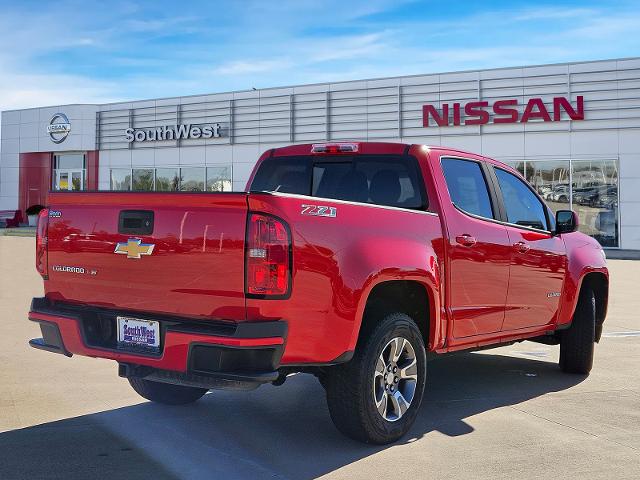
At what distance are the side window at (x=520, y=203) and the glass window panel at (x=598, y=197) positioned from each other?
2119 centimetres

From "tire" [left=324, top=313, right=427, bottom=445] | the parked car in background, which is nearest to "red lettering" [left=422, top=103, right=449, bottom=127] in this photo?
the parked car in background

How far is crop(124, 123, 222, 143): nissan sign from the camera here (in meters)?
35.5

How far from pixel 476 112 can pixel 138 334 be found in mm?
25749

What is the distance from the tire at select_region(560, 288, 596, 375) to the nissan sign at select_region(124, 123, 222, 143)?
29542 mm

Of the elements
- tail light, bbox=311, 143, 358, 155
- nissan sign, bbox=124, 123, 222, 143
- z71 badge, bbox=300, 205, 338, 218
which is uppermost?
nissan sign, bbox=124, 123, 222, 143

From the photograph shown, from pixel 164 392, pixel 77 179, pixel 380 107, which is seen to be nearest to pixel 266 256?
pixel 164 392

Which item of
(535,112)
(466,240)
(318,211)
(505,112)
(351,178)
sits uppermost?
(505,112)

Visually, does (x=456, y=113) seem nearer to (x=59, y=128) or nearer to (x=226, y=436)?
(x=59, y=128)

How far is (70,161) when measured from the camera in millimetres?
41531

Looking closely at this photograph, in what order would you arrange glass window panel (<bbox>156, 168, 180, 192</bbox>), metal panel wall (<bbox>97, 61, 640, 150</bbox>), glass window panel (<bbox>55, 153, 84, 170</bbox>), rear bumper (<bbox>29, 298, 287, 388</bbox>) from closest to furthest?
rear bumper (<bbox>29, 298, 287, 388</bbox>)
metal panel wall (<bbox>97, 61, 640, 150</bbox>)
glass window panel (<bbox>156, 168, 180, 192</bbox>)
glass window panel (<bbox>55, 153, 84, 170</bbox>)

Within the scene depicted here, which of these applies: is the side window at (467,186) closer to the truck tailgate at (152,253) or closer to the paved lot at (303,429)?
the paved lot at (303,429)

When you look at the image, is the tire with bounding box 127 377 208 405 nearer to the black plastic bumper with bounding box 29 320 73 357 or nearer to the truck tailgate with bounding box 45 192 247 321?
the black plastic bumper with bounding box 29 320 73 357

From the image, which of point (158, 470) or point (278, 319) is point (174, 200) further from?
point (158, 470)

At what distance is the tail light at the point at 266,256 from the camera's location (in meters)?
4.01
